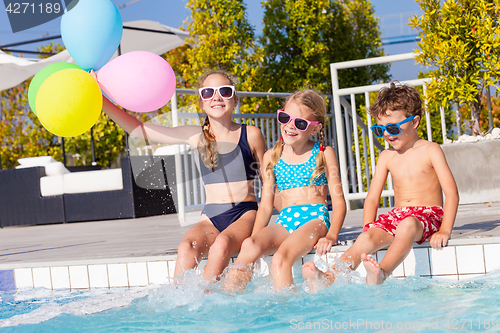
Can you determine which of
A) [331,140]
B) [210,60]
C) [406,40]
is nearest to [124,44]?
[210,60]

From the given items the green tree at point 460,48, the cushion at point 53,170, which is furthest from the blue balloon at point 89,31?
the cushion at point 53,170

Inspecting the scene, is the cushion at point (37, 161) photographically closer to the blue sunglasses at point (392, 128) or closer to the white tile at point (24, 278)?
the white tile at point (24, 278)

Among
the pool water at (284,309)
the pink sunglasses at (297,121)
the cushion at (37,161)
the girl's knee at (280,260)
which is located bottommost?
the pool water at (284,309)

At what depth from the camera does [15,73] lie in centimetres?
823

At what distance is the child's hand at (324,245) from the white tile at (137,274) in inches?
40.5

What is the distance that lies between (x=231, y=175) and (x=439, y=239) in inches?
47.5

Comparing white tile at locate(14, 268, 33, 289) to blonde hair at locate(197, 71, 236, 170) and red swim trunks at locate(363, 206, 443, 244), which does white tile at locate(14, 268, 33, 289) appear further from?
red swim trunks at locate(363, 206, 443, 244)

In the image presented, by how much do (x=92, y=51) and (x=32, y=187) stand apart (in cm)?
576

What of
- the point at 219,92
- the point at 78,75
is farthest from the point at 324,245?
the point at 78,75

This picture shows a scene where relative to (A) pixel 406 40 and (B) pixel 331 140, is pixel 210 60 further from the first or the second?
(A) pixel 406 40

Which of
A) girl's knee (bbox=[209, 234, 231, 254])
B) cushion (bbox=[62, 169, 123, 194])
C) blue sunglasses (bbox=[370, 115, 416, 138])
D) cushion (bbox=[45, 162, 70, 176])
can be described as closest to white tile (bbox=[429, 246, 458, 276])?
blue sunglasses (bbox=[370, 115, 416, 138])

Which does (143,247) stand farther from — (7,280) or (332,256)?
(332,256)

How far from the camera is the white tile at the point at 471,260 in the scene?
237cm

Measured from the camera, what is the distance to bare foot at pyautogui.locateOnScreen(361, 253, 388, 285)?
6.95 ft
